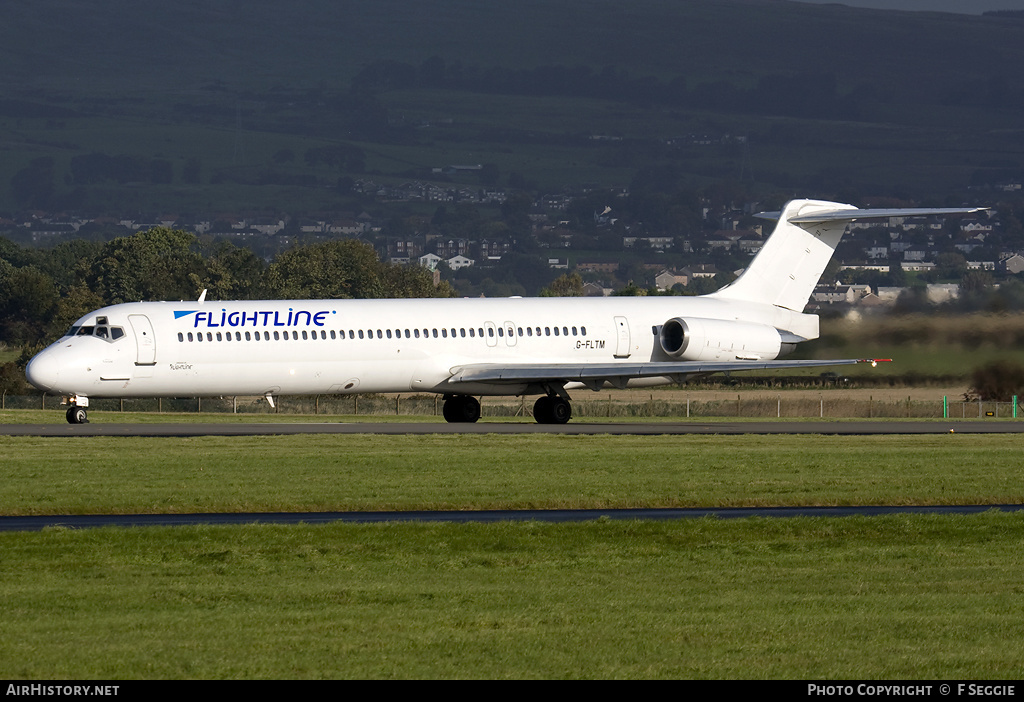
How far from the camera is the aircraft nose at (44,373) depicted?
38.1 m

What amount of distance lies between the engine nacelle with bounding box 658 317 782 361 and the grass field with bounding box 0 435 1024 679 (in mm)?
16656

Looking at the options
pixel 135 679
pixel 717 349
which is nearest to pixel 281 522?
pixel 135 679

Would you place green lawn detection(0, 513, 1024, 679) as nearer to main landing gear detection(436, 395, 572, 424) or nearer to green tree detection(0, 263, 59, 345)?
main landing gear detection(436, 395, 572, 424)

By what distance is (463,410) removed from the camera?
44844 millimetres

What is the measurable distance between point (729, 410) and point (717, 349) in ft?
43.1

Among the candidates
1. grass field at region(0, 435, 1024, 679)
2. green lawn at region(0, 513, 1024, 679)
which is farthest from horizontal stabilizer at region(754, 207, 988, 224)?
green lawn at region(0, 513, 1024, 679)

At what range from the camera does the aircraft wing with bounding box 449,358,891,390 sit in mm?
41406

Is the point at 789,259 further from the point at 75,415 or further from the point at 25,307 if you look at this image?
the point at 25,307

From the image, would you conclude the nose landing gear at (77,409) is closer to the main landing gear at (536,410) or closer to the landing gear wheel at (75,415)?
the landing gear wheel at (75,415)

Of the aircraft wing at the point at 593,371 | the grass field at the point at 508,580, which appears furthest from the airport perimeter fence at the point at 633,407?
the grass field at the point at 508,580

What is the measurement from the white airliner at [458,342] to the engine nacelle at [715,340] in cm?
4

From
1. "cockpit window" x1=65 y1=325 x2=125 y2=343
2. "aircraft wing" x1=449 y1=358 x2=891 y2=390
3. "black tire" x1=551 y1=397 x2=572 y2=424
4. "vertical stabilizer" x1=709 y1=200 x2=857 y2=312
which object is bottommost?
"black tire" x1=551 y1=397 x2=572 y2=424

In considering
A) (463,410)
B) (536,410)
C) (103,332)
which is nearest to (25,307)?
(463,410)
